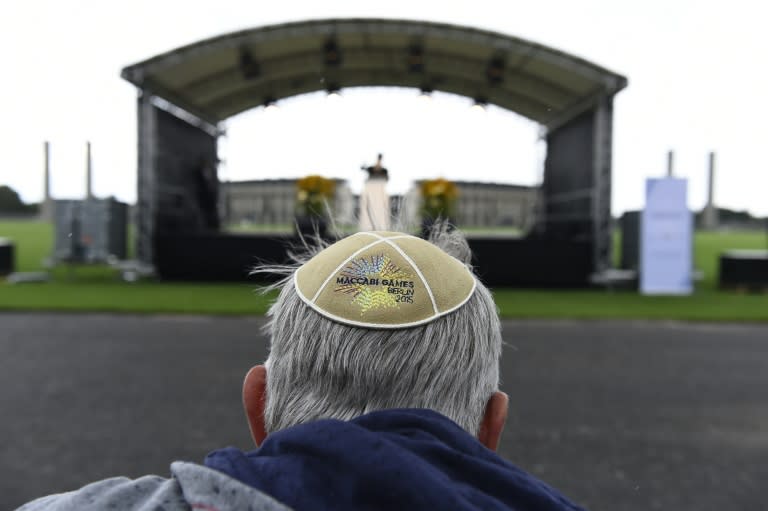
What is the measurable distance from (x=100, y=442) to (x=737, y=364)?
5.25 m

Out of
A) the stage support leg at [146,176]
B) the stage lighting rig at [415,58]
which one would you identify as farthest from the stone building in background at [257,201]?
the stage support leg at [146,176]

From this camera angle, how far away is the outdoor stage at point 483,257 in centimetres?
1075

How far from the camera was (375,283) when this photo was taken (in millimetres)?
786

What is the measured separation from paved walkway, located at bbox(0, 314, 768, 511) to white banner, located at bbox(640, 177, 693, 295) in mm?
3717

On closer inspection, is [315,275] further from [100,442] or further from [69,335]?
[69,335]

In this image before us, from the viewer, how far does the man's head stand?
0.76 meters

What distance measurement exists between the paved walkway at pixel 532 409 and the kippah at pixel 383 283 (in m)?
2.10

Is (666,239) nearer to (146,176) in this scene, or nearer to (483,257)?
(483,257)

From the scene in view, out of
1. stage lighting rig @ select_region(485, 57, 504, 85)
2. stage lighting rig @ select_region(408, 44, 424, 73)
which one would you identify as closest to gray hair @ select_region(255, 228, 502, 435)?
stage lighting rig @ select_region(408, 44, 424, 73)

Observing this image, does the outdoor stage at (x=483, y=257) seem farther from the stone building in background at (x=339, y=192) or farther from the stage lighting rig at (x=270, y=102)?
the stage lighting rig at (x=270, y=102)

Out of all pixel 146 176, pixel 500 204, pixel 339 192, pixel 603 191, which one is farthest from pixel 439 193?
pixel 500 204

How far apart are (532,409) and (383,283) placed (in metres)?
3.26

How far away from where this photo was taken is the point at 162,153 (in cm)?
1186

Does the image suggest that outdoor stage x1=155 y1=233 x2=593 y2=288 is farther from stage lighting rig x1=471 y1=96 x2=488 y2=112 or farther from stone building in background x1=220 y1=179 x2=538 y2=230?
stage lighting rig x1=471 y1=96 x2=488 y2=112
